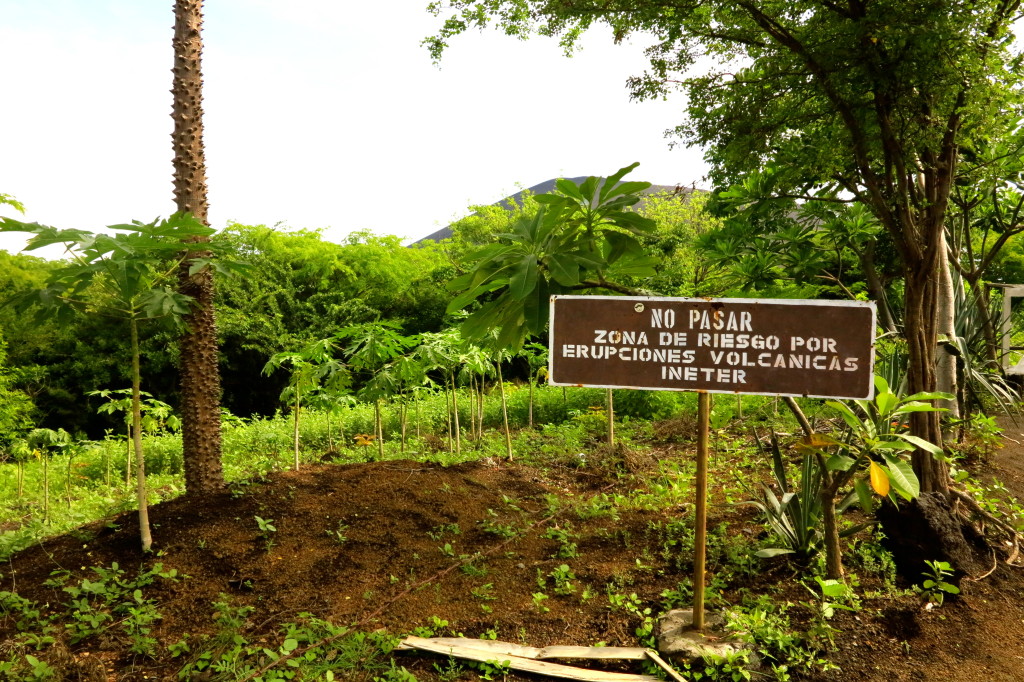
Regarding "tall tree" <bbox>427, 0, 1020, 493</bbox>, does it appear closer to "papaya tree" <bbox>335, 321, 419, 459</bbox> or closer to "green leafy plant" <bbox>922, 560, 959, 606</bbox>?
"green leafy plant" <bbox>922, 560, 959, 606</bbox>

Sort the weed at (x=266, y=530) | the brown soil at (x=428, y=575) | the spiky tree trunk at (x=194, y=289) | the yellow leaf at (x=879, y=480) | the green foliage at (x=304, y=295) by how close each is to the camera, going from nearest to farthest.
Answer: the yellow leaf at (x=879, y=480) < the brown soil at (x=428, y=575) < the weed at (x=266, y=530) < the spiky tree trunk at (x=194, y=289) < the green foliage at (x=304, y=295)

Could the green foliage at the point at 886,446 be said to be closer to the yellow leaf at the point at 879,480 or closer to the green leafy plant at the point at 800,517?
the yellow leaf at the point at 879,480

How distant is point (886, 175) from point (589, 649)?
2.99 meters

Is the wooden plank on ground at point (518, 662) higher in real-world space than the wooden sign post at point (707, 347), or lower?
lower

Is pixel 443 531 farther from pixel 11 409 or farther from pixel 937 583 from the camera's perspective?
pixel 11 409

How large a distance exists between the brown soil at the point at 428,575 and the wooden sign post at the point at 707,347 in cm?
72

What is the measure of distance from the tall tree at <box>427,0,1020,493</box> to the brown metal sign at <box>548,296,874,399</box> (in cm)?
133

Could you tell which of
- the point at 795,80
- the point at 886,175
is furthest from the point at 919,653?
the point at 795,80

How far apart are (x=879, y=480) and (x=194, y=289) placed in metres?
3.91

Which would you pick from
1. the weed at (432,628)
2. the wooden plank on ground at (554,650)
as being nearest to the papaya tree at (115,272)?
the weed at (432,628)

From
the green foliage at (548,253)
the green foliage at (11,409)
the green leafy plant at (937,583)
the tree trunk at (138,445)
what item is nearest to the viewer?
the green foliage at (548,253)

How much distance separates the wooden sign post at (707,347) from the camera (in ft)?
9.11

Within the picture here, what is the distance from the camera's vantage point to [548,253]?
3.13 metres

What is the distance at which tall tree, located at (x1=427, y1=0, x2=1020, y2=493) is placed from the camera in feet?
11.3
